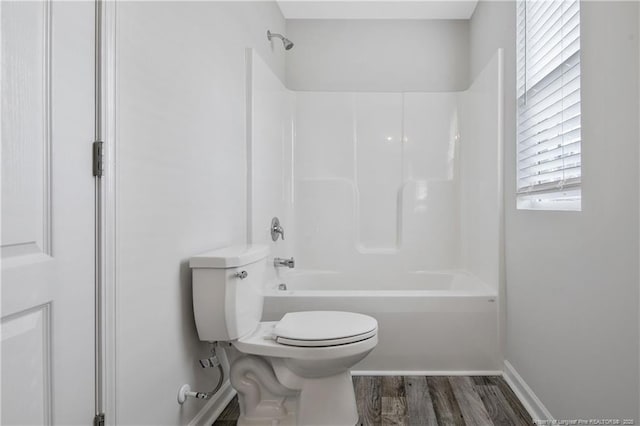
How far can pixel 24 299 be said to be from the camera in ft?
2.86

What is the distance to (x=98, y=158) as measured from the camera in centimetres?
110

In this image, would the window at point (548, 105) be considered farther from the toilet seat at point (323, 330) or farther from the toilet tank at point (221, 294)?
the toilet tank at point (221, 294)

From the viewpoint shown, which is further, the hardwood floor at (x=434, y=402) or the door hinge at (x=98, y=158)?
the hardwood floor at (x=434, y=402)

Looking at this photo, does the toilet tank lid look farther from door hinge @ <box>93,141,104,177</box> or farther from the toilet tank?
door hinge @ <box>93,141,104,177</box>

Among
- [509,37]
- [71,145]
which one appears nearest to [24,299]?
[71,145]

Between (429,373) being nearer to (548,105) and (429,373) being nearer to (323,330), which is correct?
(323,330)

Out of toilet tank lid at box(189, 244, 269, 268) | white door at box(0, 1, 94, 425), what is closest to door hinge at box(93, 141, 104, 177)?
white door at box(0, 1, 94, 425)

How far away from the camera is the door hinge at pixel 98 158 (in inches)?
43.3

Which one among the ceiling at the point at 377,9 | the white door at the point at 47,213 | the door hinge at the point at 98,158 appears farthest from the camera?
the ceiling at the point at 377,9

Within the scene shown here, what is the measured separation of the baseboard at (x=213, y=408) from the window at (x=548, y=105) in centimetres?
170

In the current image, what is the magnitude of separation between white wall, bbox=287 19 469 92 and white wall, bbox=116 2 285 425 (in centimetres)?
Result: 128

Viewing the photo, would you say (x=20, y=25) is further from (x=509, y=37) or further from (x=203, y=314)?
(x=509, y=37)

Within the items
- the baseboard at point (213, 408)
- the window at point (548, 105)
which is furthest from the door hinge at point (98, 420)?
the window at point (548, 105)

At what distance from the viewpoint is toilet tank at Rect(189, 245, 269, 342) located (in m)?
1.59
